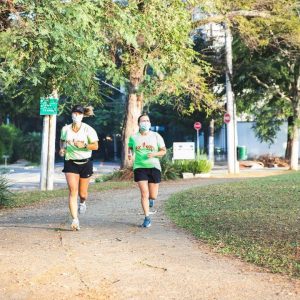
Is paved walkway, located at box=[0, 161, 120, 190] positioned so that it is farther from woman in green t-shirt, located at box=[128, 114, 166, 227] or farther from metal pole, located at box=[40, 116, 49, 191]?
woman in green t-shirt, located at box=[128, 114, 166, 227]

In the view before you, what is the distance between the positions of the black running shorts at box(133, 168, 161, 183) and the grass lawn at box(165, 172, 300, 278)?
2.86 ft

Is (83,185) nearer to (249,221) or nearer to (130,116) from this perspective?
(249,221)

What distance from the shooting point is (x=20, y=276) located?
6.56m

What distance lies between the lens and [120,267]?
22.7 feet

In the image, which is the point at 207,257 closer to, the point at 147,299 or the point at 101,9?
the point at 147,299

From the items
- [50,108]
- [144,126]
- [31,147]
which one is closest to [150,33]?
[144,126]

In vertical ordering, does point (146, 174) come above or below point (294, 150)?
below

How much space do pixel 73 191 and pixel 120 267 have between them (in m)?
2.87

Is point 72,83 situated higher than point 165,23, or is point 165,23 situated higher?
point 165,23

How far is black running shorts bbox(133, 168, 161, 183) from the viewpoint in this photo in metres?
10.1

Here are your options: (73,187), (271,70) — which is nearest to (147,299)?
(73,187)

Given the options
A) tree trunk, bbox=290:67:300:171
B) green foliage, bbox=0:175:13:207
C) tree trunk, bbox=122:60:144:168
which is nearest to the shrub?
tree trunk, bbox=122:60:144:168

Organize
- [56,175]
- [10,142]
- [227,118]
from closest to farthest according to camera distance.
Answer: [227,118]
[56,175]
[10,142]

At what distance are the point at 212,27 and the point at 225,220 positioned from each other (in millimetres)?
18853
